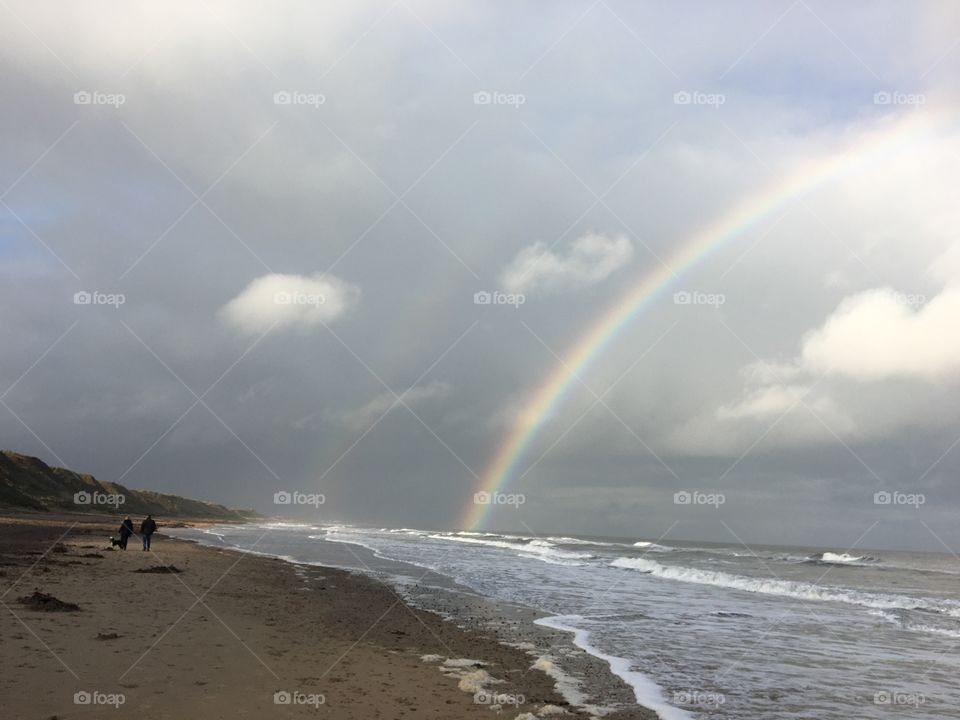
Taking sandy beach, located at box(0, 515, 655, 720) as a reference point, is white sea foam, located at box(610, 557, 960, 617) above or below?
below


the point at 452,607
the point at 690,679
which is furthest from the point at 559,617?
the point at 690,679

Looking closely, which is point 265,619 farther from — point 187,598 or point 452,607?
point 452,607

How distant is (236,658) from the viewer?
460 inches

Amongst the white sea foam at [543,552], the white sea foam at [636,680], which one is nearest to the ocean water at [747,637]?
the white sea foam at [636,680]

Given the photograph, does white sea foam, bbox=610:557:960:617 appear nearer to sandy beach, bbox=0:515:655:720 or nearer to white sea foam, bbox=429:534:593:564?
white sea foam, bbox=429:534:593:564

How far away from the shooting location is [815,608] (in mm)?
29234

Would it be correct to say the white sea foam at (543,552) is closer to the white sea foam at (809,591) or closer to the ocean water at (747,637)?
the white sea foam at (809,591)

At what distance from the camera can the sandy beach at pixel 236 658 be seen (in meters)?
9.02

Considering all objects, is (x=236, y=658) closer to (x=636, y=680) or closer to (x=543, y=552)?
(x=636, y=680)

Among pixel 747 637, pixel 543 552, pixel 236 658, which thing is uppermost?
pixel 236 658

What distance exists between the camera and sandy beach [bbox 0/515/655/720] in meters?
9.02

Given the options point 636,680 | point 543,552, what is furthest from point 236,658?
point 543,552

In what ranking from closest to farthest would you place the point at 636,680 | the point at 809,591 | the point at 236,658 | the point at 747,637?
the point at 236,658 → the point at 636,680 → the point at 747,637 → the point at 809,591

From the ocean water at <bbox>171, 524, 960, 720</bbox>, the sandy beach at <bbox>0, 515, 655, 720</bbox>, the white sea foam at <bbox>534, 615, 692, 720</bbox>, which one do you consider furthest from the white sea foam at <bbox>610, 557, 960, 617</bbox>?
the sandy beach at <bbox>0, 515, 655, 720</bbox>
